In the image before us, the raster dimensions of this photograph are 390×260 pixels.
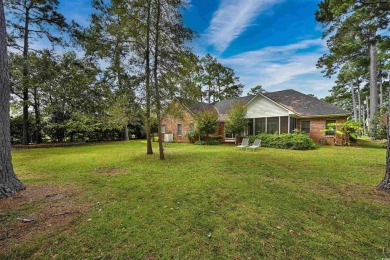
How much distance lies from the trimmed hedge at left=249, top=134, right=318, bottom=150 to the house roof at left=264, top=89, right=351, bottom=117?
10.5ft

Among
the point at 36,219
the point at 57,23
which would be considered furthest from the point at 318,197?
the point at 57,23

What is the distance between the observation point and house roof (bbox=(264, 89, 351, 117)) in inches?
580

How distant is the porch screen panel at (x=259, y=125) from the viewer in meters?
17.0

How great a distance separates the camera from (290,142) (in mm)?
13125

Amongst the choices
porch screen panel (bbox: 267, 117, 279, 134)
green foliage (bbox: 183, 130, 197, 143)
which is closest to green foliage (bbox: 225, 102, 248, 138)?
porch screen panel (bbox: 267, 117, 279, 134)

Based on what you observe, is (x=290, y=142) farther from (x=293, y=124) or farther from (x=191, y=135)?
(x=191, y=135)

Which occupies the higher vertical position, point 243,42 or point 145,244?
point 243,42

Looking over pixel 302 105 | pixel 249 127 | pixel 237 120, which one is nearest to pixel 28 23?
pixel 237 120

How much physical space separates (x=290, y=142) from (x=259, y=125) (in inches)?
176

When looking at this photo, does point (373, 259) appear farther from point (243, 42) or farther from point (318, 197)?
point (243, 42)

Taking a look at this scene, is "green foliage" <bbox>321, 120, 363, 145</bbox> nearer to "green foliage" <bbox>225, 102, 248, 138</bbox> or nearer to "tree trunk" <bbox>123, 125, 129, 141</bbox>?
"green foliage" <bbox>225, 102, 248, 138</bbox>

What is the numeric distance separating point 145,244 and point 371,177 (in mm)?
7208

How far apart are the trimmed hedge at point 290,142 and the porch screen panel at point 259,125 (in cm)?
217

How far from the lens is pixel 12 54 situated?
44.8 ft
